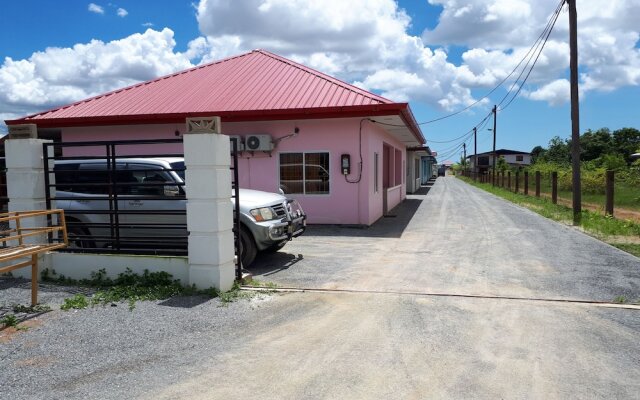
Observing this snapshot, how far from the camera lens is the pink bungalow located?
12.8 metres

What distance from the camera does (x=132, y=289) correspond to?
19.9ft

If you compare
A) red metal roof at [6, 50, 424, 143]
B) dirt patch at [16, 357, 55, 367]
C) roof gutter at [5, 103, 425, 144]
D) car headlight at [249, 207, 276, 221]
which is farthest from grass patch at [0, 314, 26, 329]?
red metal roof at [6, 50, 424, 143]

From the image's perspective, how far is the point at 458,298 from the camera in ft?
19.8

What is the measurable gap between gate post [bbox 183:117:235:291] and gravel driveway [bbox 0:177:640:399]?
0.43 metres

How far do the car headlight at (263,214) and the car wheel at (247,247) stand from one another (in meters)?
0.29

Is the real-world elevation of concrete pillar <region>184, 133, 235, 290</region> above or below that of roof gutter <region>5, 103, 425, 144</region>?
below

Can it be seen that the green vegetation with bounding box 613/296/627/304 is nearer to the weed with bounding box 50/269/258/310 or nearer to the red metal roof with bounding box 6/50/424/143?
the weed with bounding box 50/269/258/310

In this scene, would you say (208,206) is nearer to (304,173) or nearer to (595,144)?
(304,173)

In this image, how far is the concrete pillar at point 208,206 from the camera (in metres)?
5.86

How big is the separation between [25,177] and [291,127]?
24.5 ft

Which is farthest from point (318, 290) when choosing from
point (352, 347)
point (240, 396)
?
point (240, 396)

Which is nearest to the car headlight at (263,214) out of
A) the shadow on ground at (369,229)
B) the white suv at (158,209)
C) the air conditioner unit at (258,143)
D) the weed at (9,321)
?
the white suv at (158,209)

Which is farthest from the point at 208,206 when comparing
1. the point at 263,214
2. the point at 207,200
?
the point at 263,214

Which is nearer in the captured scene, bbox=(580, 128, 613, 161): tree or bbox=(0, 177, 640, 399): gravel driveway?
bbox=(0, 177, 640, 399): gravel driveway
